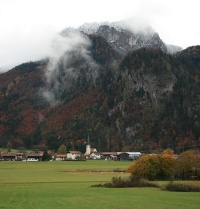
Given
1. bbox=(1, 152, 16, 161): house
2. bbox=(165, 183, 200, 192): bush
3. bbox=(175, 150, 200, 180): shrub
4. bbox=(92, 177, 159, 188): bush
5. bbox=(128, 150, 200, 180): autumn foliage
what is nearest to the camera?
bbox=(165, 183, 200, 192): bush

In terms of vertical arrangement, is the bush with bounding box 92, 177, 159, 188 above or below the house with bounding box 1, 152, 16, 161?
below

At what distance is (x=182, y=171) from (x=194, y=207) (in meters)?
44.3

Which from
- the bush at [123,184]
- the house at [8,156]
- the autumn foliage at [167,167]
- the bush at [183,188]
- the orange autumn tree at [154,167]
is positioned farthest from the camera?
the house at [8,156]

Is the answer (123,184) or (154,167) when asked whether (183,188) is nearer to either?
(123,184)

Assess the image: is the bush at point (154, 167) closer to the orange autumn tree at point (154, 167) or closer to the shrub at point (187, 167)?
the orange autumn tree at point (154, 167)

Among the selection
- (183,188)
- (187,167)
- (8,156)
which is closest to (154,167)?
(187,167)

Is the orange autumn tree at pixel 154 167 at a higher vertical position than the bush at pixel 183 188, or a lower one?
higher

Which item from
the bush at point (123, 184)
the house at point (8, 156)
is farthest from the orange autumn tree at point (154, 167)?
the house at point (8, 156)

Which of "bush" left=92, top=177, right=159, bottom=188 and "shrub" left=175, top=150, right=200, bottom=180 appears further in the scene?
"shrub" left=175, top=150, right=200, bottom=180

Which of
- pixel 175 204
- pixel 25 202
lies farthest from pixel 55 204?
pixel 175 204

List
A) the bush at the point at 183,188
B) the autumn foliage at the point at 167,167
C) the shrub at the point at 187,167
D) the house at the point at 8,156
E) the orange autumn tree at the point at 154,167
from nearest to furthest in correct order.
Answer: the bush at the point at 183,188 → the shrub at the point at 187,167 → the autumn foliage at the point at 167,167 → the orange autumn tree at the point at 154,167 → the house at the point at 8,156

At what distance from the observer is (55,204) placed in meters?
40.1

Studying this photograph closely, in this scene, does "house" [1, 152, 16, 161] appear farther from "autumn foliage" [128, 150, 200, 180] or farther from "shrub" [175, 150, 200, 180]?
"shrub" [175, 150, 200, 180]

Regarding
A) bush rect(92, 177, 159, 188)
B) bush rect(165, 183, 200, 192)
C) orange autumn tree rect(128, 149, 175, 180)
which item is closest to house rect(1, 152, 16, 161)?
orange autumn tree rect(128, 149, 175, 180)
